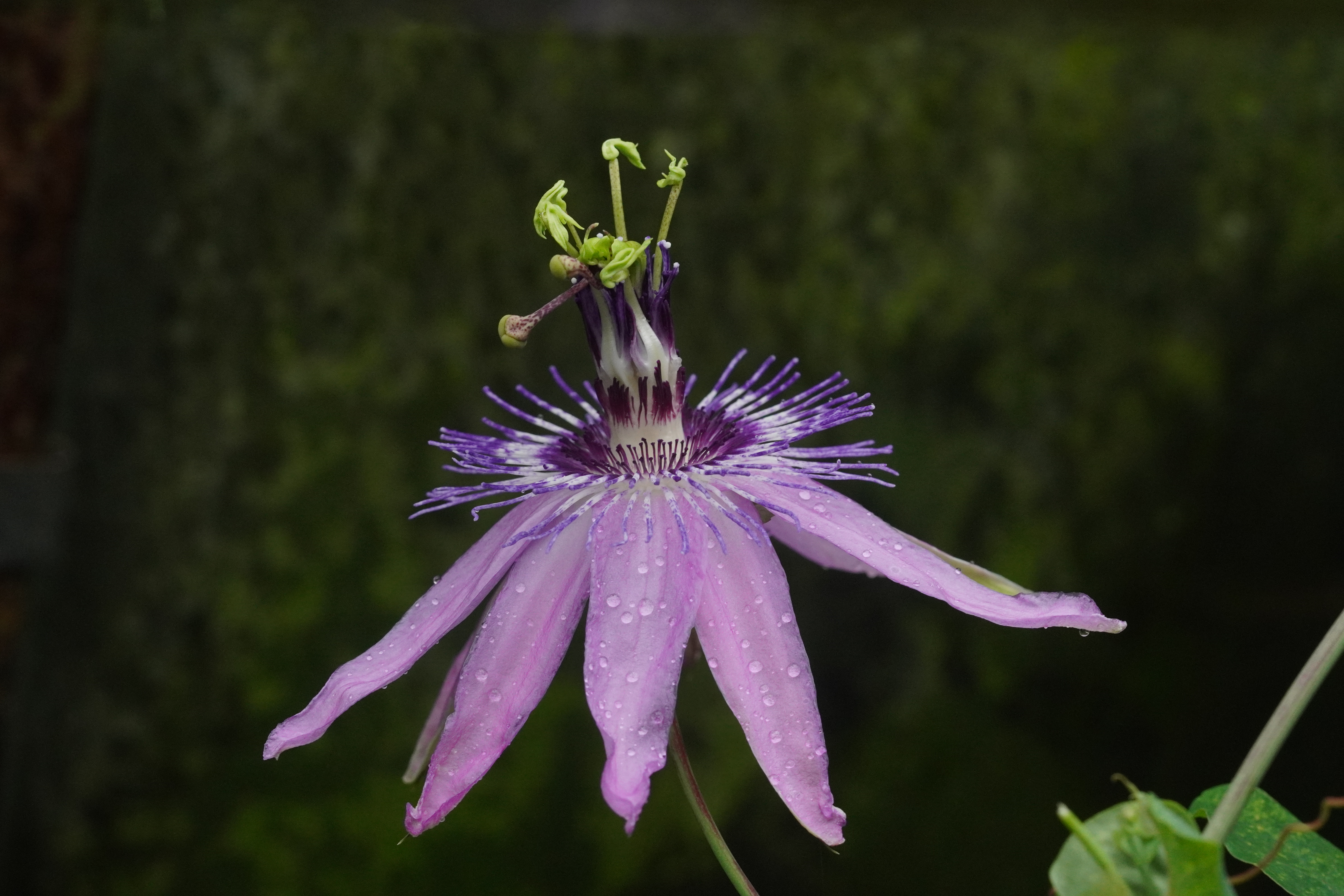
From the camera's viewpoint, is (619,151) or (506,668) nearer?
(506,668)

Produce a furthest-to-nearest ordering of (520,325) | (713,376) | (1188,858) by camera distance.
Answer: (713,376)
(520,325)
(1188,858)

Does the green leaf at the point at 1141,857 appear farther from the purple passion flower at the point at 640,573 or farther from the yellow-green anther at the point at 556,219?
the yellow-green anther at the point at 556,219

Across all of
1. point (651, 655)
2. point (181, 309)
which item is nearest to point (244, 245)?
point (181, 309)

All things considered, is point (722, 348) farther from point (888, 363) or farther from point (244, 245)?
point (244, 245)

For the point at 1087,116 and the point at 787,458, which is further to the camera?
the point at 1087,116

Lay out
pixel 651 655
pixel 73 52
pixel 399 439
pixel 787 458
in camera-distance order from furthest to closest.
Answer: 1. pixel 399 439
2. pixel 73 52
3. pixel 787 458
4. pixel 651 655

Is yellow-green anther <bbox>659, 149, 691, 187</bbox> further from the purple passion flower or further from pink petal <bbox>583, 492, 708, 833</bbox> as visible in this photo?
pink petal <bbox>583, 492, 708, 833</bbox>

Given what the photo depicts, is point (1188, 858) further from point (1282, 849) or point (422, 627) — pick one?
point (422, 627)

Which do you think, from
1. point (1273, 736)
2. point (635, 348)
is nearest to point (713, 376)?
point (635, 348)

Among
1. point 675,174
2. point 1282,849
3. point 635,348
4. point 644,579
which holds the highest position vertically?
point 675,174
